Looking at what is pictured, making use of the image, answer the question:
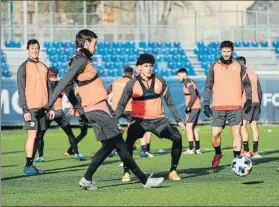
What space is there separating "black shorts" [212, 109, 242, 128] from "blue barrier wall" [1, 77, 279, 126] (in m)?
15.0

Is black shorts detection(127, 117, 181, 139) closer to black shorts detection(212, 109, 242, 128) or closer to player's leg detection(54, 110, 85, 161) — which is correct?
black shorts detection(212, 109, 242, 128)

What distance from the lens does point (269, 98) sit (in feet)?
102

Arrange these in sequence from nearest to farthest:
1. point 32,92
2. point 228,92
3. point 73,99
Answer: point 73,99 → point 32,92 → point 228,92

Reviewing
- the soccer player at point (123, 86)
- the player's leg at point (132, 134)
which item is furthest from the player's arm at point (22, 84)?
the soccer player at point (123, 86)

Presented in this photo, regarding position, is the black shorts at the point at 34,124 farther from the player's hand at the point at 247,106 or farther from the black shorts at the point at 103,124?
the player's hand at the point at 247,106

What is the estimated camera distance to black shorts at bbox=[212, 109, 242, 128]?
52.6 feet

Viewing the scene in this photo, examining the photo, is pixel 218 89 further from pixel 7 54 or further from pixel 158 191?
pixel 7 54

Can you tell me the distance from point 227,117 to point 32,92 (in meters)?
3.40

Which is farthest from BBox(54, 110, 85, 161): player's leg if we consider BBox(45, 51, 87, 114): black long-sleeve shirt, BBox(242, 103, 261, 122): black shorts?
BBox(45, 51, 87, 114): black long-sleeve shirt

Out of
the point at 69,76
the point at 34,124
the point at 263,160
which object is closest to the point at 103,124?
the point at 69,76

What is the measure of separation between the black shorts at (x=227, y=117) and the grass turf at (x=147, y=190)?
0.80 m

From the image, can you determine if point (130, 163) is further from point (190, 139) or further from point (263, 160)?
point (190, 139)

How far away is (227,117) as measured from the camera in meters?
16.1

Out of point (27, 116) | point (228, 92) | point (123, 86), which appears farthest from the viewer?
point (123, 86)
